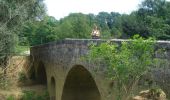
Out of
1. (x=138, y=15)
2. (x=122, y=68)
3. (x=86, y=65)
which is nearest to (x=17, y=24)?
(x=86, y=65)

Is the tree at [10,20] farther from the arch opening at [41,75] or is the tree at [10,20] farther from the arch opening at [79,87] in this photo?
the arch opening at [41,75]

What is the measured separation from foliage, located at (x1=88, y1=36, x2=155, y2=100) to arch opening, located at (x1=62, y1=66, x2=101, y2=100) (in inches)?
324

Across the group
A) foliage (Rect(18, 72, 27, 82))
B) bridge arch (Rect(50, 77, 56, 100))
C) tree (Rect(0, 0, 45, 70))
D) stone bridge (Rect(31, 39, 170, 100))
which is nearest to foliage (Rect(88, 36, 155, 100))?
stone bridge (Rect(31, 39, 170, 100))

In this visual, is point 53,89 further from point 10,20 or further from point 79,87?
point 10,20

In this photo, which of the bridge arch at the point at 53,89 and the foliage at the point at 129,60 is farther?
the bridge arch at the point at 53,89

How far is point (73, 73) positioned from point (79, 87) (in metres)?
1.29

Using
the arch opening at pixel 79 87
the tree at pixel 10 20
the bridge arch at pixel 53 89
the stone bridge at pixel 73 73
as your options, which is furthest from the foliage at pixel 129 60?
the bridge arch at pixel 53 89

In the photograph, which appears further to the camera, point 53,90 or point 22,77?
point 22,77

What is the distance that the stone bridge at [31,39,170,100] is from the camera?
449 inches

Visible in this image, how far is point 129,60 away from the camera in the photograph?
7449mm

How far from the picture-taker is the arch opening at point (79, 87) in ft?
53.8

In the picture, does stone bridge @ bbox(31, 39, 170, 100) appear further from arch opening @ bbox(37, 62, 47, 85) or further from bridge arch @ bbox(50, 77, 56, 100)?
arch opening @ bbox(37, 62, 47, 85)

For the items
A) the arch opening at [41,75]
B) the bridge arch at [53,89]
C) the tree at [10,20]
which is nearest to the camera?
the tree at [10,20]

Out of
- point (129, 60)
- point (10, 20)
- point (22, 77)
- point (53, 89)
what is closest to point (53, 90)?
point (53, 89)
